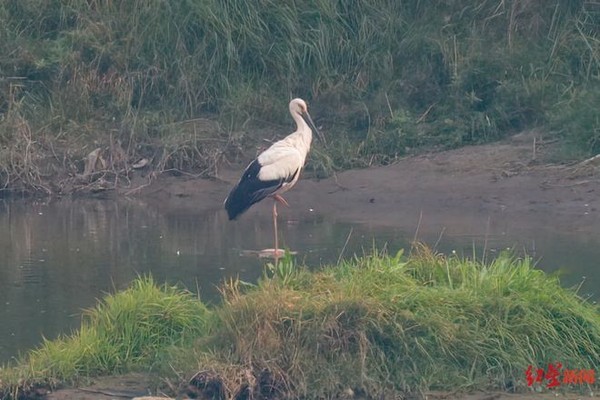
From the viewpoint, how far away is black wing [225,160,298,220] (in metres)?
11.6

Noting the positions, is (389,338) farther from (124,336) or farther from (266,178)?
(266,178)

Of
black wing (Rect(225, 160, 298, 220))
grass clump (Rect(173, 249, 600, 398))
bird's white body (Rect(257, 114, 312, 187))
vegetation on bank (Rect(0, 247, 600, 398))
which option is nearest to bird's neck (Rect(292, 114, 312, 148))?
bird's white body (Rect(257, 114, 312, 187))

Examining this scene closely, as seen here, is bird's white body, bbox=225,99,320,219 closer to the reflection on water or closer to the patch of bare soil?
the reflection on water

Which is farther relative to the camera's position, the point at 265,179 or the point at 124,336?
the point at 265,179

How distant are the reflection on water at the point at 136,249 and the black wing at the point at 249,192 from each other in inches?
11.6

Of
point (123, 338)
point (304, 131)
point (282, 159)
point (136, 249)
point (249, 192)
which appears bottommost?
point (136, 249)

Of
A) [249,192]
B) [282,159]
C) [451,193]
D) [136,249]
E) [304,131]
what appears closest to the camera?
[136,249]

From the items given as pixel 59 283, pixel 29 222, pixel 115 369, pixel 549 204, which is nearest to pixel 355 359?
pixel 115 369

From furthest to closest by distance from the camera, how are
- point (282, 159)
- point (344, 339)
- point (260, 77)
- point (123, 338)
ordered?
point (260, 77) < point (282, 159) < point (123, 338) < point (344, 339)

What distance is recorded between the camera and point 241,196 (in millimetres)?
11562

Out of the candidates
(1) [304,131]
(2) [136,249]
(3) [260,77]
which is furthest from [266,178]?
(3) [260,77]

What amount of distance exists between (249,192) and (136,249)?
111 centimetres

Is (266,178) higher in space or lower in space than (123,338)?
higher

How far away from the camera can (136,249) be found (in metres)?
11.2
